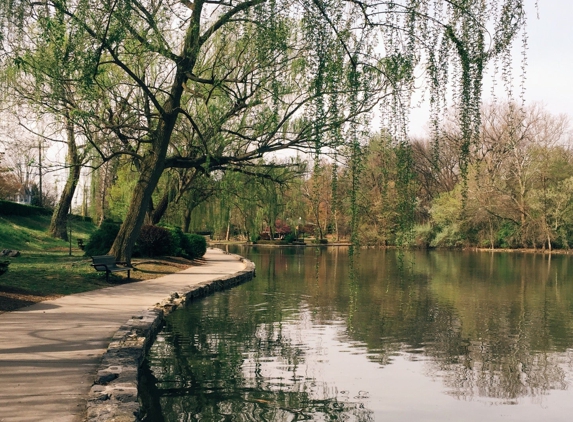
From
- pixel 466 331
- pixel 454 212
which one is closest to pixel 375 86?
pixel 466 331

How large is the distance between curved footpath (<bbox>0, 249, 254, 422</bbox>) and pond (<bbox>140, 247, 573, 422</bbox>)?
20.8 inches

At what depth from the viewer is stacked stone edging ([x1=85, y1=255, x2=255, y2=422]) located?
4.79 metres

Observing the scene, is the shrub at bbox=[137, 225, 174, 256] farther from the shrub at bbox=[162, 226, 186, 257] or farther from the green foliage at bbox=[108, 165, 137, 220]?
the green foliage at bbox=[108, 165, 137, 220]

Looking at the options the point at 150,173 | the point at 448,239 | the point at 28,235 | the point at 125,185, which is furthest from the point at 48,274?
the point at 448,239

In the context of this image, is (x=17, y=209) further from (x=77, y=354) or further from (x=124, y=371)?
(x=124, y=371)

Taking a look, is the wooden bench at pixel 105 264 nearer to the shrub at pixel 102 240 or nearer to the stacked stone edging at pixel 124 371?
the stacked stone edging at pixel 124 371

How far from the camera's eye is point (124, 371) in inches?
237

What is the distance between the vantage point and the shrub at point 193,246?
81.6 feet

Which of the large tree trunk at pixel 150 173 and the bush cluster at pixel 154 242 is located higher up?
the large tree trunk at pixel 150 173

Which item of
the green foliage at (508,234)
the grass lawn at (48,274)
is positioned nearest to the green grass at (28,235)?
the grass lawn at (48,274)

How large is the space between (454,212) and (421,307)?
3401 centimetres

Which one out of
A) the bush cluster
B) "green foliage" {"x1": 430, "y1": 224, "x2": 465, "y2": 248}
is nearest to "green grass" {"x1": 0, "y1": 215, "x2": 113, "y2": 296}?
the bush cluster

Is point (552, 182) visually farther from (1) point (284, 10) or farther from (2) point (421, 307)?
(1) point (284, 10)

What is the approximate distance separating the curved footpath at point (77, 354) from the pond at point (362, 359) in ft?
1.74
